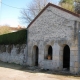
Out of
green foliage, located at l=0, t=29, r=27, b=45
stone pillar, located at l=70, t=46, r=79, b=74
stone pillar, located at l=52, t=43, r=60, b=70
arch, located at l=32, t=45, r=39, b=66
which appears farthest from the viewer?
green foliage, located at l=0, t=29, r=27, b=45

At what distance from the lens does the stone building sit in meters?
14.8

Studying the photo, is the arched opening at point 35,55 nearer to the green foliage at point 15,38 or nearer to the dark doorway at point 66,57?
the green foliage at point 15,38

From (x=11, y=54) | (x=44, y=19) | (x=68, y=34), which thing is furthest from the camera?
(x=11, y=54)

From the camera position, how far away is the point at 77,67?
14516mm

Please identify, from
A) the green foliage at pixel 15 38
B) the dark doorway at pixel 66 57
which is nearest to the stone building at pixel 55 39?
the dark doorway at pixel 66 57

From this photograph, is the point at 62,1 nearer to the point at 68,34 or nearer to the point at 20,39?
the point at 20,39

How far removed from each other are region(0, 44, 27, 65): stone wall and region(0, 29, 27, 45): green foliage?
507mm

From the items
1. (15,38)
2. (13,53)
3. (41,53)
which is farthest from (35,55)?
(15,38)

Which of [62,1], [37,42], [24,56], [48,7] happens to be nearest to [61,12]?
[48,7]

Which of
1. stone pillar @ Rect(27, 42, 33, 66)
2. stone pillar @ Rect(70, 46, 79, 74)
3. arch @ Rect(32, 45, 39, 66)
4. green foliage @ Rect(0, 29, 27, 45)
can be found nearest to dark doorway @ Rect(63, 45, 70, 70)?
stone pillar @ Rect(70, 46, 79, 74)

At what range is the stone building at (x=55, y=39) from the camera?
1480 centimetres

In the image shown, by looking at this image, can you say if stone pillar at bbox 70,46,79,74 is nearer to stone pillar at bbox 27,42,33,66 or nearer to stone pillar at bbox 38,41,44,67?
stone pillar at bbox 38,41,44,67

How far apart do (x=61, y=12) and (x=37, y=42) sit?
405cm

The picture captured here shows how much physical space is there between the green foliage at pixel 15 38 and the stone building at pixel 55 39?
1216 millimetres
